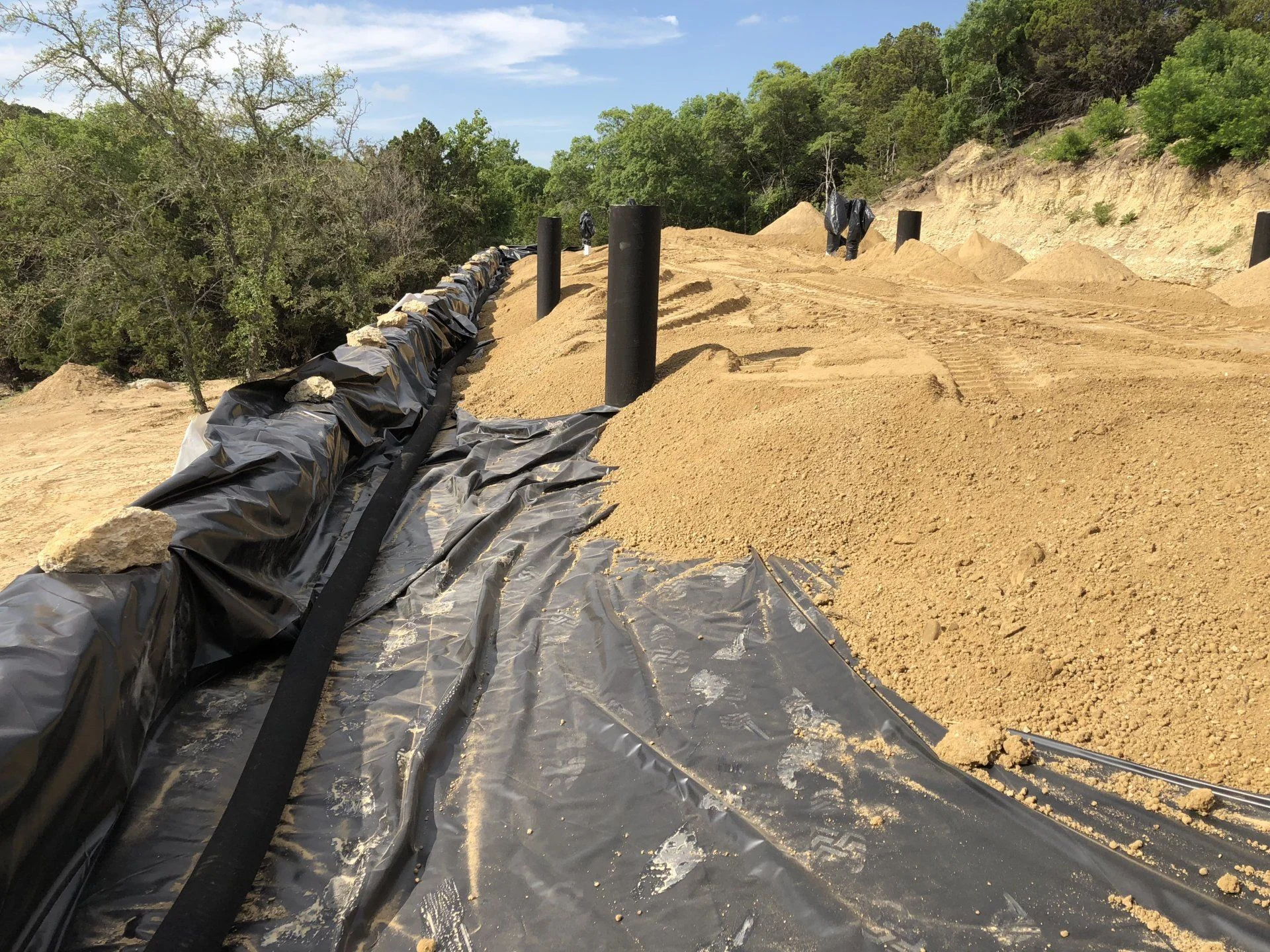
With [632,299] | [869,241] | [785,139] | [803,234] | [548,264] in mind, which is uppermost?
[785,139]

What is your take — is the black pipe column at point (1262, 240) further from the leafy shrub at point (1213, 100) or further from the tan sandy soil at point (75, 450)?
the tan sandy soil at point (75, 450)

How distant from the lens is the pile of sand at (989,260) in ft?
38.7

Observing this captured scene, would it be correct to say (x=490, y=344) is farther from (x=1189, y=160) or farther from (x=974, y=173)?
(x=974, y=173)

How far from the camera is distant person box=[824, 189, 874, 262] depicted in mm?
14648

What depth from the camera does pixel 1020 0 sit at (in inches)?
950

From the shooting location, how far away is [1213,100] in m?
15.1

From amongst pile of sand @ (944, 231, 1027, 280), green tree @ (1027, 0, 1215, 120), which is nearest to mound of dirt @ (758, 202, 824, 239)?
pile of sand @ (944, 231, 1027, 280)

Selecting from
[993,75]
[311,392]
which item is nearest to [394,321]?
[311,392]

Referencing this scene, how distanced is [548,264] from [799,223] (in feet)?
39.3

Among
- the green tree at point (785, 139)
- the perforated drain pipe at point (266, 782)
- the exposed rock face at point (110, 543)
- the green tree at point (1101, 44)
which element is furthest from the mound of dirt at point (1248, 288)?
the green tree at point (785, 139)

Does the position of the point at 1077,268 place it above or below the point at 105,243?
below

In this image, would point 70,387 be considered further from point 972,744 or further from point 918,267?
point 972,744

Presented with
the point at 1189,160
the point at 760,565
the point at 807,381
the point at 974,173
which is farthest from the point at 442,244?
the point at 760,565

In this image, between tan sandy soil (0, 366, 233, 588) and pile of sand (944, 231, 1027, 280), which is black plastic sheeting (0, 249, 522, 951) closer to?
tan sandy soil (0, 366, 233, 588)
